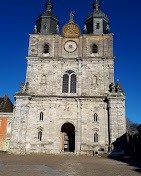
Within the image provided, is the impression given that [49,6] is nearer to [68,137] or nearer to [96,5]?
[96,5]

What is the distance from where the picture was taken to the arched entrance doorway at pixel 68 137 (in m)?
35.4

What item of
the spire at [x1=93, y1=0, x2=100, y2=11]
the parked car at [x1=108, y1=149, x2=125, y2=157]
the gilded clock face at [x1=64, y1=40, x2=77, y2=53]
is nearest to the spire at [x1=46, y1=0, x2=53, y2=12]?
the spire at [x1=93, y1=0, x2=100, y2=11]

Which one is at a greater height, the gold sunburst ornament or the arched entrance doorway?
the gold sunburst ornament

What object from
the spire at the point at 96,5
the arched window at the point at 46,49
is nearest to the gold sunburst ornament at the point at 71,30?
the arched window at the point at 46,49

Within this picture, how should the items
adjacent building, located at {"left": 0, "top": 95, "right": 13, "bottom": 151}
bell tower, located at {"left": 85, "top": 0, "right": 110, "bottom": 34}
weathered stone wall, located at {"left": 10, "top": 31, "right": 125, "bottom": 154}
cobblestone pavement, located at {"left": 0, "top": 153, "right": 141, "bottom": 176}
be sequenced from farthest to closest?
1. adjacent building, located at {"left": 0, "top": 95, "right": 13, "bottom": 151}
2. bell tower, located at {"left": 85, "top": 0, "right": 110, "bottom": 34}
3. weathered stone wall, located at {"left": 10, "top": 31, "right": 125, "bottom": 154}
4. cobblestone pavement, located at {"left": 0, "top": 153, "right": 141, "bottom": 176}

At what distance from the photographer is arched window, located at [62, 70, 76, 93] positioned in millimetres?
34906

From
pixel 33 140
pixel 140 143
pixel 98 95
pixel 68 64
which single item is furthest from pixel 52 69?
pixel 140 143

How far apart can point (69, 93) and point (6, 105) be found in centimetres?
1476

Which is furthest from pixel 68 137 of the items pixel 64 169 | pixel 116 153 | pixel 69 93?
pixel 64 169

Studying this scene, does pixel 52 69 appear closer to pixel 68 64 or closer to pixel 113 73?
pixel 68 64

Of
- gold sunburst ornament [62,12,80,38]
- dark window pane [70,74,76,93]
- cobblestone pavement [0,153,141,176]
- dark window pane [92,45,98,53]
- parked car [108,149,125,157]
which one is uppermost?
gold sunburst ornament [62,12,80,38]

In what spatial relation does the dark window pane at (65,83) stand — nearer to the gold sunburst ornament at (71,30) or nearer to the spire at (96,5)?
the gold sunburst ornament at (71,30)

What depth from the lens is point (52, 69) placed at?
117 feet

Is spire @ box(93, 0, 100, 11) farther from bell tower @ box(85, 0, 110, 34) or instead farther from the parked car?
the parked car
